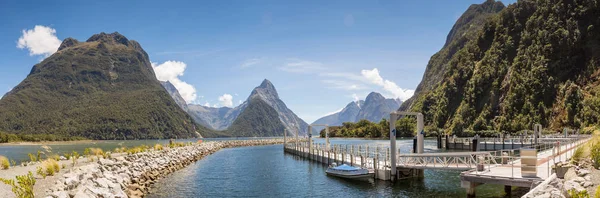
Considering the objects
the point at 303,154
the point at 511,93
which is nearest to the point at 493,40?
the point at 511,93

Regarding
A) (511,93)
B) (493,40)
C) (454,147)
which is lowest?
(454,147)

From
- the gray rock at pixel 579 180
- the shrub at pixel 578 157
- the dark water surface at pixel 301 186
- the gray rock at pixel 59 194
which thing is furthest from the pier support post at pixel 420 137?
the gray rock at pixel 59 194

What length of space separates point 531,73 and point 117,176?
364 feet

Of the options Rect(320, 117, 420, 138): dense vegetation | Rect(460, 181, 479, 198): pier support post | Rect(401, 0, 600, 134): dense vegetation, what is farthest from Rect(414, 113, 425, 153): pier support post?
Rect(320, 117, 420, 138): dense vegetation

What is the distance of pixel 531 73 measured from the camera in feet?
358

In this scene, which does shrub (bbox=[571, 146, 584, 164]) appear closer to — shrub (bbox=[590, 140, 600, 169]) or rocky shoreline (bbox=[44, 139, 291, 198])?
shrub (bbox=[590, 140, 600, 169])

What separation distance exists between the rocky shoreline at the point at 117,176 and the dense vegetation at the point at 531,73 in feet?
277

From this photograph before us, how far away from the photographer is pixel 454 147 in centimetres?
8206

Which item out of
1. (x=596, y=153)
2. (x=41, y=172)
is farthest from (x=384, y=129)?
(x=41, y=172)

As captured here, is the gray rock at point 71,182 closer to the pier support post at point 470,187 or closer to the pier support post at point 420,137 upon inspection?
the pier support post at point 470,187

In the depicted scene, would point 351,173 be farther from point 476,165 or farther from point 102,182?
point 102,182

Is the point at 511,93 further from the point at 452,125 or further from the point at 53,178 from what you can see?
the point at 53,178

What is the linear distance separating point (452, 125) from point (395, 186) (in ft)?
364

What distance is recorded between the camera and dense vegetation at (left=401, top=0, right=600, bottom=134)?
95.0 meters
